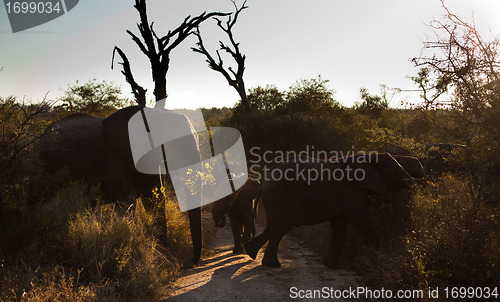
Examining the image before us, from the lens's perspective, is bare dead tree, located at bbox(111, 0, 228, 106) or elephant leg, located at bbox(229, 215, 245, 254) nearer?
elephant leg, located at bbox(229, 215, 245, 254)

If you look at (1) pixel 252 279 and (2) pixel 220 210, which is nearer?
(1) pixel 252 279

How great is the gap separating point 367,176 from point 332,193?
2.50ft

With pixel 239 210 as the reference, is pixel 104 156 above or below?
above

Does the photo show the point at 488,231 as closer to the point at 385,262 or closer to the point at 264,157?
the point at 385,262

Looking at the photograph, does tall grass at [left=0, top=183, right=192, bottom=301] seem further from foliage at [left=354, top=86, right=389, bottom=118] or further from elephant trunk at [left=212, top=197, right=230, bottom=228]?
foliage at [left=354, top=86, right=389, bottom=118]

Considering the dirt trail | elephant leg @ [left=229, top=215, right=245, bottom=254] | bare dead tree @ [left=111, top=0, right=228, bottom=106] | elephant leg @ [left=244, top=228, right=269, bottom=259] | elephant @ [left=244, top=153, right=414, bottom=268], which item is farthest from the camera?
bare dead tree @ [left=111, top=0, right=228, bottom=106]

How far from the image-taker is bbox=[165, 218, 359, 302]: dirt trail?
6137mm

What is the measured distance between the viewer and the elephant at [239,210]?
29.1 feet

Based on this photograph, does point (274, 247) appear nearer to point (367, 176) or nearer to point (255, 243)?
point (255, 243)

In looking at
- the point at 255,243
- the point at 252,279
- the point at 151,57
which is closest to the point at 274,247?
the point at 255,243

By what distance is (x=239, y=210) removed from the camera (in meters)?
9.04

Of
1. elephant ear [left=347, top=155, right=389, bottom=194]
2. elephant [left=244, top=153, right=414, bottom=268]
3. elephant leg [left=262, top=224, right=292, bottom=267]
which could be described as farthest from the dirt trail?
elephant ear [left=347, top=155, right=389, bottom=194]

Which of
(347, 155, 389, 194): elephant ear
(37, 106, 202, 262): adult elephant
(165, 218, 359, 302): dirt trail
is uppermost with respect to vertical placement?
(37, 106, 202, 262): adult elephant

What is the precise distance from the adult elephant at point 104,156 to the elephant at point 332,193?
1648mm
